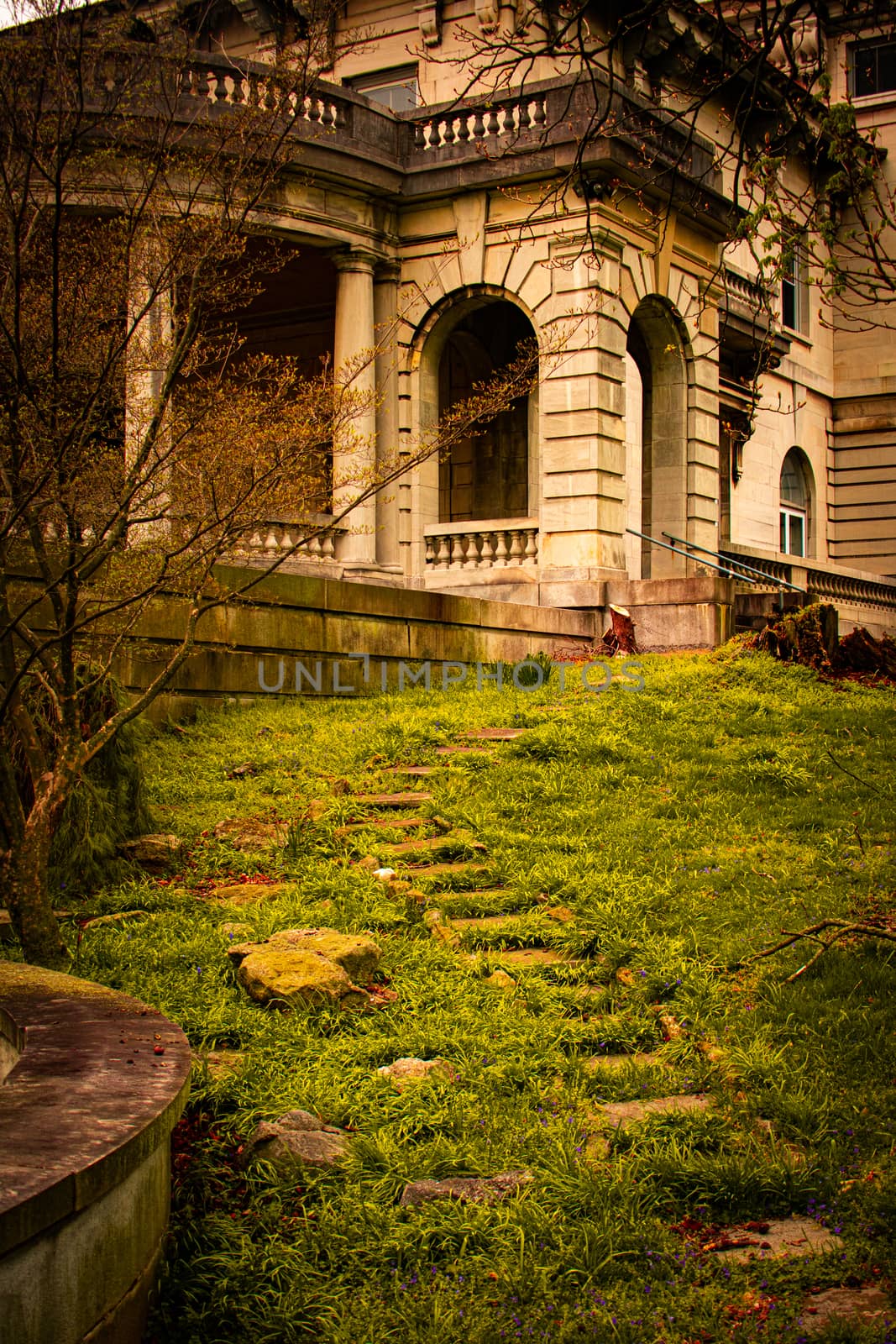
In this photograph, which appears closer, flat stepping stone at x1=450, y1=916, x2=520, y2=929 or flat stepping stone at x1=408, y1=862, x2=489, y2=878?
flat stepping stone at x1=450, y1=916, x2=520, y2=929

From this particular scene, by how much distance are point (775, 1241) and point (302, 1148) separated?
4.99 ft

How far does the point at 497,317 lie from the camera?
69.4 feet

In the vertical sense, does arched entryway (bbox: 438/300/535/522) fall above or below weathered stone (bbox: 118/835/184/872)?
above

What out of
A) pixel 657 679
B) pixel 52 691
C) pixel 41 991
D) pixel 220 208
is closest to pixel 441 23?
pixel 657 679

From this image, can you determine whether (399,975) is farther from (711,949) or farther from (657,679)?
(657,679)

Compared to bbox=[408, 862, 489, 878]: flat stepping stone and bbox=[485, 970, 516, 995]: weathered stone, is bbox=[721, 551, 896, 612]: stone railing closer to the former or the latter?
bbox=[408, 862, 489, 878]: flat stepping stone

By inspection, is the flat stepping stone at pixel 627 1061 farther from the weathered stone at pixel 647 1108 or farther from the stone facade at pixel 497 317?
the stone facade at pixel 497 317

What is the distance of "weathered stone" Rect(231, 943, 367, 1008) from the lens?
520 cm

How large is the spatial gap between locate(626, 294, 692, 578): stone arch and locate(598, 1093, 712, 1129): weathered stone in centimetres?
1448

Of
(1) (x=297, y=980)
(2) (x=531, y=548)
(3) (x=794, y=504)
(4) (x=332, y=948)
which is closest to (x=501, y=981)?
(4) (x=332, y=948)

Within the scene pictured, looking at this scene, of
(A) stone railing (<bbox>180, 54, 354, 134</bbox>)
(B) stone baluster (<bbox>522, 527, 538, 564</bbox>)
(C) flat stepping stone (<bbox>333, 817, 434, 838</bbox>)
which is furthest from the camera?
(B) stone baluster (<bbox>522, 527, 538, 564</bbox>)

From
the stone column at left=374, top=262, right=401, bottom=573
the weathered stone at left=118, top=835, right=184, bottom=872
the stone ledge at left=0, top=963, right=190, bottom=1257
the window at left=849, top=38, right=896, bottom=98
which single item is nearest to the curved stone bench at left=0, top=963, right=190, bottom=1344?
the stone ledge at left=0, top=963, right=190, bottom=1257

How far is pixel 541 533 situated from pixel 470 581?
1.22 m

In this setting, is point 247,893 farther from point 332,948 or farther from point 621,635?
point 621,635
